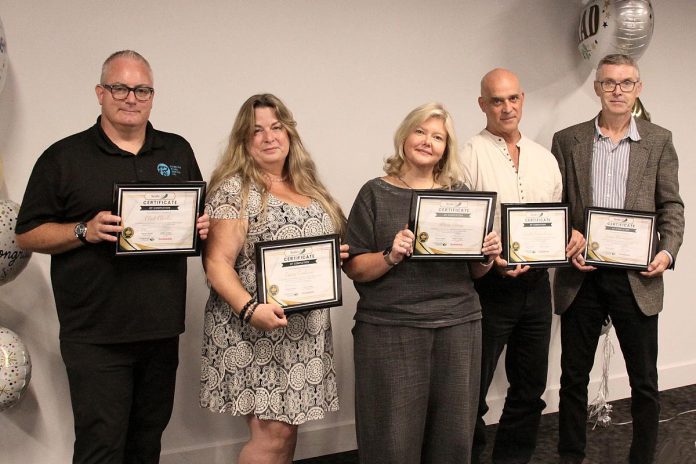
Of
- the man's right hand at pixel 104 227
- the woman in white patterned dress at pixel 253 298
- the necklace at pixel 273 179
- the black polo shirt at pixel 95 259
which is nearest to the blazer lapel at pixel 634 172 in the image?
the woman in white patterned dress at pixel 253 298

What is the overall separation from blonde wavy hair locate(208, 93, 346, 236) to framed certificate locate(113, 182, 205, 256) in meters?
0.18

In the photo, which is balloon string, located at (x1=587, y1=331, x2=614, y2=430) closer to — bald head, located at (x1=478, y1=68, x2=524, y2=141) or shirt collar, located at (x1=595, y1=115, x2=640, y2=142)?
shirt collar, located at (x1=595, y1=115, x2=640, y2=142)

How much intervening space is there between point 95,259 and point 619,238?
200 centimetres

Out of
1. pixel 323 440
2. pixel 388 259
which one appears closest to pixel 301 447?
pixel 323 440

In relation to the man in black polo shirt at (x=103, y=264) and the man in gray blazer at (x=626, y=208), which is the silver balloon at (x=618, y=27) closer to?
the man in gray blazer at (x=626, y=208)

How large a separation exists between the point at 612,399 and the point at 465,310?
2.32 metres

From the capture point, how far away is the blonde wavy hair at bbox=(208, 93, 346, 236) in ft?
7.74

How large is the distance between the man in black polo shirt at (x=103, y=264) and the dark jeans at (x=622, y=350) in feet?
5.59

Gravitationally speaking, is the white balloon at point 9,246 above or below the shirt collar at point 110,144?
below

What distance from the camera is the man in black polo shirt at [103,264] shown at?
215 centimetres

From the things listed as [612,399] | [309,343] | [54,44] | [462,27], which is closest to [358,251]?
[309,343]

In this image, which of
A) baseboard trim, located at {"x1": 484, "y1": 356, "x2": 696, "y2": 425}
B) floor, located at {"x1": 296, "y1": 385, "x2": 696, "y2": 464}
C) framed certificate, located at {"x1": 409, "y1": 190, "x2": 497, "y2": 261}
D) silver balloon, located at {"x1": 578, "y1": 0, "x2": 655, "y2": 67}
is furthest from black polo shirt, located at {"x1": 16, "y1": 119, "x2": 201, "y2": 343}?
silver balloon, located at {"x1": 578, "y1": 0, "x2": 655, "y2": 67}

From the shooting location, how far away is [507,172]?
2.86 metres

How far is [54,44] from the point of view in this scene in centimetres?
279
